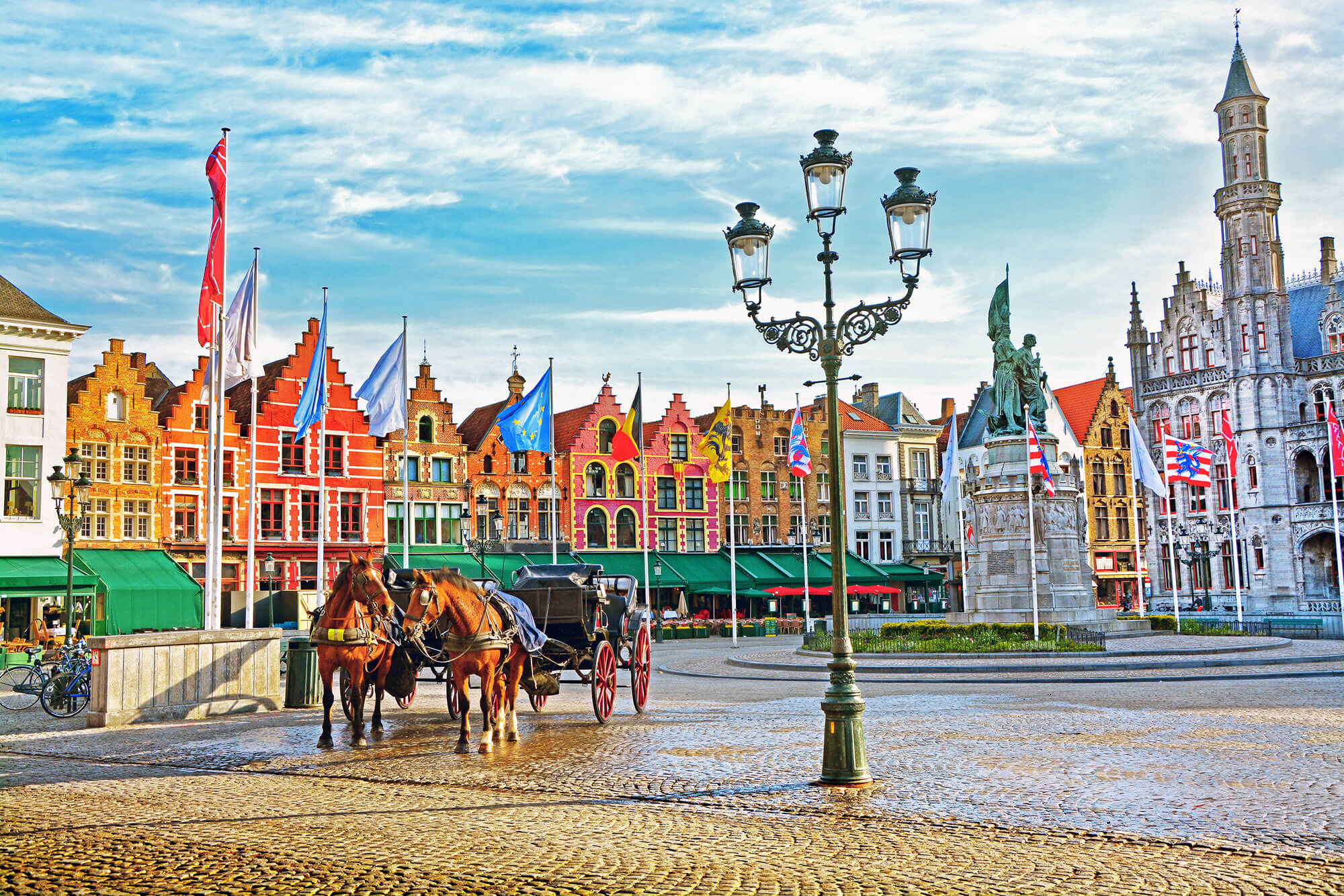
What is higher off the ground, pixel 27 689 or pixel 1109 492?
pixel 1109 492

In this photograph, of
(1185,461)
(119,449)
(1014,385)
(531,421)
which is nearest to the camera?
(1014,385)

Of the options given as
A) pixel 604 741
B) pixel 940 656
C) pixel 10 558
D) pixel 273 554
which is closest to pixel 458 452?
pixel 273 554

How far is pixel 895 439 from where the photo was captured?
69688 mm

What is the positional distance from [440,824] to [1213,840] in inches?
211

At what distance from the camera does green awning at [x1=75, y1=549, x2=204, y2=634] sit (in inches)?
1618

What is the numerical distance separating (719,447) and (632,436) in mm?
4424

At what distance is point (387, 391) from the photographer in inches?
1300

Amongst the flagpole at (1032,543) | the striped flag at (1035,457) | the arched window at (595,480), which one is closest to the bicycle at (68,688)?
the flagpole at (1032,543)

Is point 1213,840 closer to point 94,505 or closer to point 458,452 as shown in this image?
point 94,505

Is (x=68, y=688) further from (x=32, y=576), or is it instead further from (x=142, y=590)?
(x=142, y=590)

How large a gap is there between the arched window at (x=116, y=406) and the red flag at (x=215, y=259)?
1141 inches

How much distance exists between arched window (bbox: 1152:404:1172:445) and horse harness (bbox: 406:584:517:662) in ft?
202

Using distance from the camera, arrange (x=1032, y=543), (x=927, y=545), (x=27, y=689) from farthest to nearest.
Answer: (x=927, y=545) < (x=1032, y=543) < (x=27, y=689)

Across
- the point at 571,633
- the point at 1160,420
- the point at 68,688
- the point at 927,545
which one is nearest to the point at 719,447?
the point at 68,688
